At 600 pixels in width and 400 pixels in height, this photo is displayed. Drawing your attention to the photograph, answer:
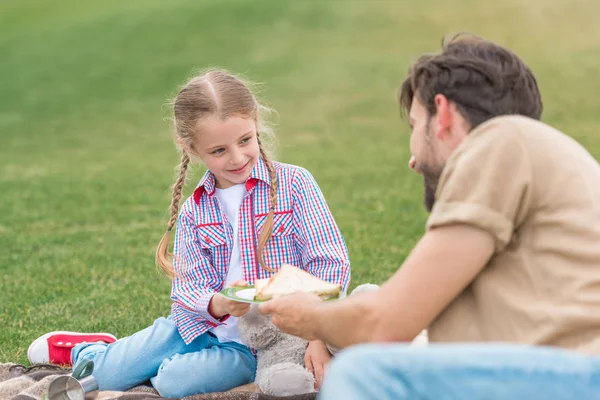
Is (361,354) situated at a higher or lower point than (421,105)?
lower

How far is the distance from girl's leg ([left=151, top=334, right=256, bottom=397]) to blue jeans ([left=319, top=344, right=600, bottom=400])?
95.2 inches

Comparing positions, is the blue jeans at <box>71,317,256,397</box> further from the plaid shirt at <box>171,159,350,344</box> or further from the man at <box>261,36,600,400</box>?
the man at <box>261,36,600,400</box>

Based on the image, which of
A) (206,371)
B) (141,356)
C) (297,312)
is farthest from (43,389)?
(297,312)

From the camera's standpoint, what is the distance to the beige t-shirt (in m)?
2.62

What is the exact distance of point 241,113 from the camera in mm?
4523

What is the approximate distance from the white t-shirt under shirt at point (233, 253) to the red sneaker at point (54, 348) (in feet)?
3.06

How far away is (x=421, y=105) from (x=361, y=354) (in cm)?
117

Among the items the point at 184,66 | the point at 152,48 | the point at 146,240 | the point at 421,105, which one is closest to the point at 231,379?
the point at 421,105

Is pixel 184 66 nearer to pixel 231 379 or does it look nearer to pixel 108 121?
pixel 108 121

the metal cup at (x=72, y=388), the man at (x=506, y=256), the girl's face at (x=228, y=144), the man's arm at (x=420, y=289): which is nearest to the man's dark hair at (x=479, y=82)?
the man at (x=506, y=256)

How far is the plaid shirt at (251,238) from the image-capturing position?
4582mm

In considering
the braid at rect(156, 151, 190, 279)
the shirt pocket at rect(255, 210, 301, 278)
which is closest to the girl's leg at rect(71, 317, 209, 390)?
the braid at rect(156, 151, 190, 279)

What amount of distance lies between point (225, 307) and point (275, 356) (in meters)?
0.35

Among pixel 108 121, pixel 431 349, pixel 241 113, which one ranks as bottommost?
pixel 108 121
